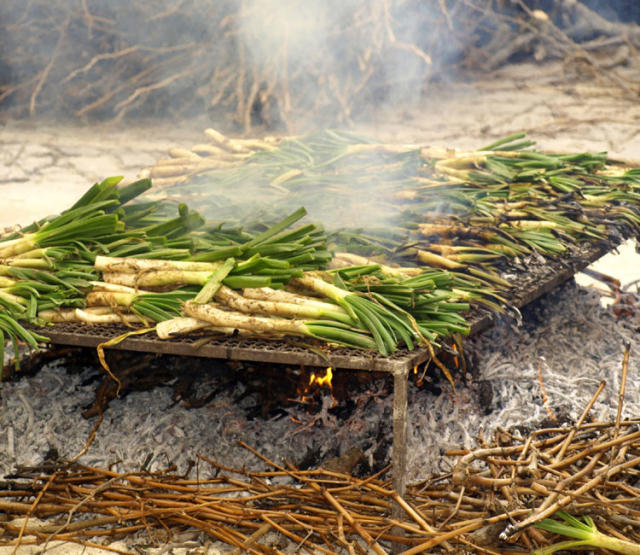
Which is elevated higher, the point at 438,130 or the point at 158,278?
the point at 158,278

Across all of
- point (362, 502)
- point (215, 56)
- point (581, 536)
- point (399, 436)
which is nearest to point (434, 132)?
point (215, 56)

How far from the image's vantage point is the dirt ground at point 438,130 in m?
10.1

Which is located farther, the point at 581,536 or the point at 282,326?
the point at 282,326

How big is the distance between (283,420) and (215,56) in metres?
8.06

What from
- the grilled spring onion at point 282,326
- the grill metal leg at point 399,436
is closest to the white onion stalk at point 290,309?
the grilled spring onion at point 282,326

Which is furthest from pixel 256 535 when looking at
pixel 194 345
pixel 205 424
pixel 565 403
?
pixel 565 403

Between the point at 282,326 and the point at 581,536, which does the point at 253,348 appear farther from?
the point at 581,536

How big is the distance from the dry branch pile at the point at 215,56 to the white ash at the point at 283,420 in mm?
6370

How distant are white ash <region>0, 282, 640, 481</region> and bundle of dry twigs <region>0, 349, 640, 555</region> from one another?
186 millimetres

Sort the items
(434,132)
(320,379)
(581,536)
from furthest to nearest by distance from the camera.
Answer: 1. (434,132)
2. (320,379)
3. (581,536)

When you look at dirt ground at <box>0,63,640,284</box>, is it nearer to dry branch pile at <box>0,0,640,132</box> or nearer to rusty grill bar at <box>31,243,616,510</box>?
dry branch pile at <box>0,0,640,132</box>

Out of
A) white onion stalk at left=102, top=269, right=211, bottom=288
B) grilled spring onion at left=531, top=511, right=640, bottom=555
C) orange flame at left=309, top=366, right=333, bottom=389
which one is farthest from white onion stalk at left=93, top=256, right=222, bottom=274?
grilled spring onion at left=531, top=511, right=640, bottom=555

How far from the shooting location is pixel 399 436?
9.06 ft

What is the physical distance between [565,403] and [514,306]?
72 centimetres
